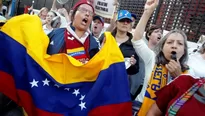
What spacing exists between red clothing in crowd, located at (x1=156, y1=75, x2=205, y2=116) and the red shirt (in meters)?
0.76

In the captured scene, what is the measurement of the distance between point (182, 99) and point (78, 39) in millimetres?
1094

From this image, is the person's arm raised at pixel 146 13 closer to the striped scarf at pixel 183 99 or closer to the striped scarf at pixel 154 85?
the striped scarf at pixel 154 85

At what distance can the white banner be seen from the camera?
9.49 feet

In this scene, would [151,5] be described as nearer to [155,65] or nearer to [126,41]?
[155,65]

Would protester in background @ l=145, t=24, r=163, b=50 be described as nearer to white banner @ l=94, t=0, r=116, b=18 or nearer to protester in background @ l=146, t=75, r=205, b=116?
white banner @ l=94, t=0, r=116, b=18

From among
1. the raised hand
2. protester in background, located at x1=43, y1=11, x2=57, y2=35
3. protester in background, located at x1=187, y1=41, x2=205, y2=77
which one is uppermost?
the raised hand

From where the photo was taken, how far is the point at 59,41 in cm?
220

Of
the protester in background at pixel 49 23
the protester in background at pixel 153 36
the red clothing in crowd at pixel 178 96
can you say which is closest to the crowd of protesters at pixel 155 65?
the red clothing in crowd at pixel 178 96

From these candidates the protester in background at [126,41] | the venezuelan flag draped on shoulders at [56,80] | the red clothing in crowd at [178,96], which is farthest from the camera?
the protester in background at [126,41]

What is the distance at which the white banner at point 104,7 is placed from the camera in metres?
2.89

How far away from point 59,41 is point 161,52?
904mm

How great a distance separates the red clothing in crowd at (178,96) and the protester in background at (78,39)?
2.52 ft

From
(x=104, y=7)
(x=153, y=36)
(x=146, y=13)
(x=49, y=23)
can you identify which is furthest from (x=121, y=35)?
(x=49, y=23)

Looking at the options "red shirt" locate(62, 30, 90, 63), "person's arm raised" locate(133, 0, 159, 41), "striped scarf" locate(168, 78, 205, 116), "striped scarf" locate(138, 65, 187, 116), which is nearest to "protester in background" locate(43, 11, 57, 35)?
"red shirt" locate(62, 30, 90, 63)
